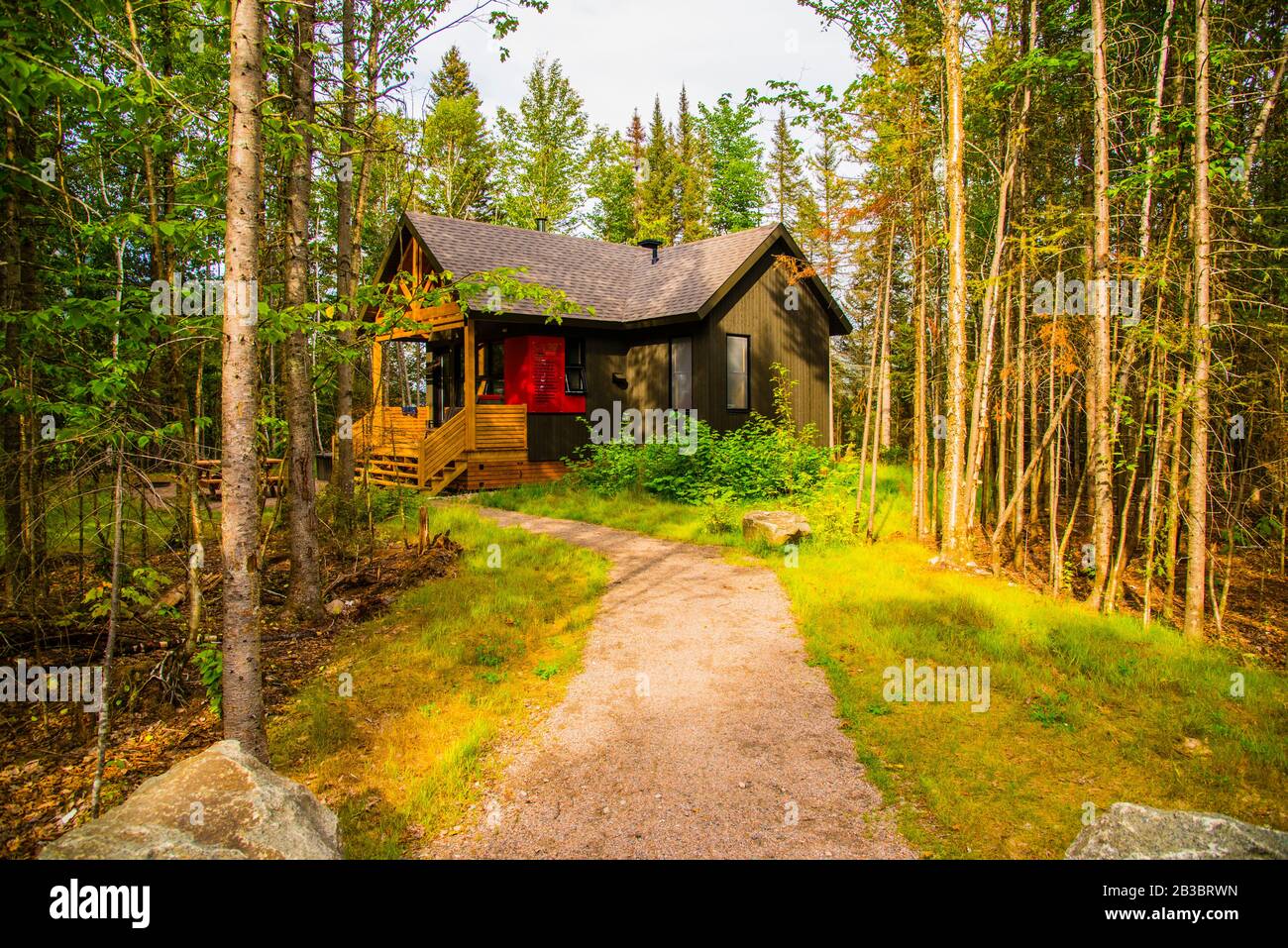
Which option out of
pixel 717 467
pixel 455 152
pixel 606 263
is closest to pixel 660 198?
pixel 455 152

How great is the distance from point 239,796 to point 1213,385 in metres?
9.65

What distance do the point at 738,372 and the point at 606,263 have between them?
6.29 meters

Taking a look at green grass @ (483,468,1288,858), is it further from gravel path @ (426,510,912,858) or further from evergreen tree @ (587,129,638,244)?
evergreen tree @ (587,129,638,244)

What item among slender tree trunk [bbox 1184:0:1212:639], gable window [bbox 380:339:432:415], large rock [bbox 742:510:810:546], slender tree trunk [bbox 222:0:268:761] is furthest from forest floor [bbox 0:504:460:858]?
gable window [bbox 380:339:432:415]

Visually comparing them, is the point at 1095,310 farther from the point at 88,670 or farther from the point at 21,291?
the point at 21,291

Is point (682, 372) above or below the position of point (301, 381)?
above

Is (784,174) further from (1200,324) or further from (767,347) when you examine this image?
(1200,324)

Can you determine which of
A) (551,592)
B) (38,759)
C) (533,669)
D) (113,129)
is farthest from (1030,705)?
(113,129)

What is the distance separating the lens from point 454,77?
3522 cm

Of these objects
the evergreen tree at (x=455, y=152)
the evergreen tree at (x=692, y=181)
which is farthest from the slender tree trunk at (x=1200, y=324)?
the evergreen tree at (x=692, y=181)

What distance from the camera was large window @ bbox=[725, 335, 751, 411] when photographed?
17656mm

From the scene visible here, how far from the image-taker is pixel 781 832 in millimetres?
3930

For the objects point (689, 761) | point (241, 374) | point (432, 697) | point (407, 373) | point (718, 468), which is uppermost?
point (407, 373)

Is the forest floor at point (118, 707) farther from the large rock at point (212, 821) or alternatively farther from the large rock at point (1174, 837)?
the large rock at point (1174, 837)
